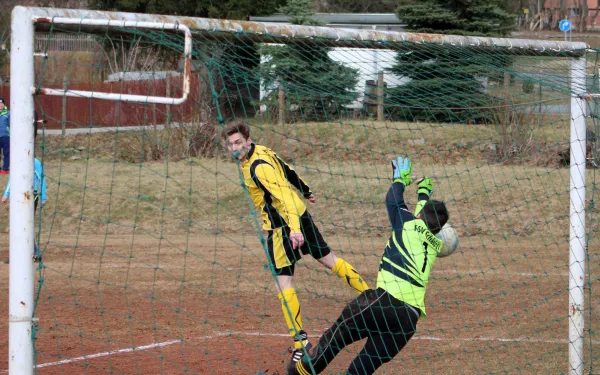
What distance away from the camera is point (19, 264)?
4031 mm

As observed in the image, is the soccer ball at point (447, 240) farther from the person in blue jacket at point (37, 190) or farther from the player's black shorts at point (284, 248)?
the person in blue jacket at point (37, 190)

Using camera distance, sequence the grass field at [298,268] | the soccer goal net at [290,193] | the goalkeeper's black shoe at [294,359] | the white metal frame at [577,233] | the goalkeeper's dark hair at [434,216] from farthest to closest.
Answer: the grass field at [298,268]
the white metal frame at [577,233]
the goalkeeper's black shoe at [294,359]
the goalkeeper's dark hair at [434,216]
the soccer goal net at [290,193]

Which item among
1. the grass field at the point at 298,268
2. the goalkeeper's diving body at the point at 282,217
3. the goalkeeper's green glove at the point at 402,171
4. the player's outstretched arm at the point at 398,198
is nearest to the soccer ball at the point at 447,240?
the player's outstretched arm at the point at 398,198

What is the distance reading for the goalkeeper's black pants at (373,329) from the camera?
4.96 meters

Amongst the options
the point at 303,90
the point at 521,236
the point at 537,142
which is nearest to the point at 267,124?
the point at 303,90

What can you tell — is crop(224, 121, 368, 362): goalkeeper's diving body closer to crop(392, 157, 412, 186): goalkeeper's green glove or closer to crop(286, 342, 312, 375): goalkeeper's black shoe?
crop(286, 342, 312, 375): goalkeeper's black shoe

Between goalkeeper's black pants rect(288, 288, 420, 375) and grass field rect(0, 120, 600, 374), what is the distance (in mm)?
632


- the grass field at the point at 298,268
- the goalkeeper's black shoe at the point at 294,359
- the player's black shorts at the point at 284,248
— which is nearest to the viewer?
the goalkeeper's black shoe at the point at 294,359

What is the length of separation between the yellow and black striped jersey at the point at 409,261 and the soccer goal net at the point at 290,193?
0.89m

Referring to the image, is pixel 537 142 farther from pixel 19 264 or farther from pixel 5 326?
pixel 19 264

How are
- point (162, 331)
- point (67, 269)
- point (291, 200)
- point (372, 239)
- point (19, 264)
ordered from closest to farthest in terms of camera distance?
point (19, 264)
point (291, 200)
point (162, 331)
point (67, 269)
point (372, 239)

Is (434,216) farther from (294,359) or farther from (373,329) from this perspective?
(294,359)

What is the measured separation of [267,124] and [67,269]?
122 inches

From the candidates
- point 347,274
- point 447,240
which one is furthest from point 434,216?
point 347,274
